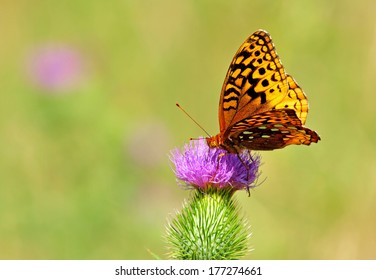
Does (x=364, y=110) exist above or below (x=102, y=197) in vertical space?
above

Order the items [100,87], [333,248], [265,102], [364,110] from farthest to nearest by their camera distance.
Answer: [100,87] < [364,110] < [333,248] < [265,102]

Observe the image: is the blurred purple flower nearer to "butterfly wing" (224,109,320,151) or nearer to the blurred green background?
the blurred green background

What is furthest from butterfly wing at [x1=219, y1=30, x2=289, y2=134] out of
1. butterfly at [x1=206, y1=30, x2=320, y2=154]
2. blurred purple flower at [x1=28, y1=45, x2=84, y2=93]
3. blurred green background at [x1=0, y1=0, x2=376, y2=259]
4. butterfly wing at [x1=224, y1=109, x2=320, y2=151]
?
blurred purple flower at [x1=28, y1=45, x2=84, y2=93]

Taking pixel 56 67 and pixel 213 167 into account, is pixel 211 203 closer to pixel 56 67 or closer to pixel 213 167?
pixel 213 167

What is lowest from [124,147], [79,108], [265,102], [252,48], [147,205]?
[265,102]

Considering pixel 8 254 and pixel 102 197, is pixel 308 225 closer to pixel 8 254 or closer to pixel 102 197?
pixel 102 197

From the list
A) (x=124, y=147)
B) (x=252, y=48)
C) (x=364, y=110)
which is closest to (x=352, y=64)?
(x=364, y=110)
